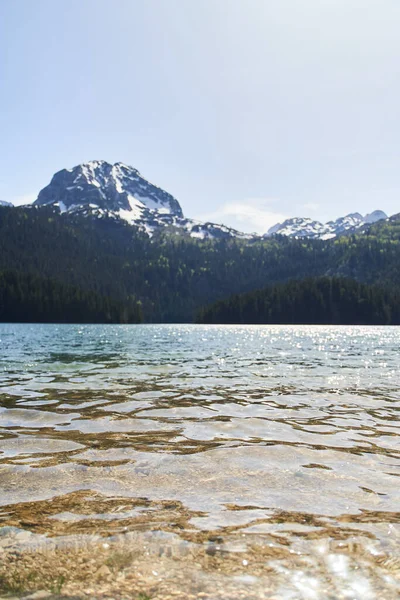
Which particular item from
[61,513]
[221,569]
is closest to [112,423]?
[61,513]

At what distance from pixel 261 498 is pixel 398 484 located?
2853 millimetres

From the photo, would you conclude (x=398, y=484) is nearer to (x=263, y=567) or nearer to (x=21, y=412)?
(x=263, y=567)

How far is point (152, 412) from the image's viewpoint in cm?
1547

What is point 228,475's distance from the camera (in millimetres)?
8805

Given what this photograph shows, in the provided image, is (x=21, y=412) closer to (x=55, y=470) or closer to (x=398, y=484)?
(x=55, y=470)

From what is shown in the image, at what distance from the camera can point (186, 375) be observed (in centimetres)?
2672

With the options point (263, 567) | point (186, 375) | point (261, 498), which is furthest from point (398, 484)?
point (186, 375)

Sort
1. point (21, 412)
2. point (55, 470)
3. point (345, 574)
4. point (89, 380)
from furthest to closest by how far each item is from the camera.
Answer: point (89, 380), point (21, 412), point (55, 470), point (345, 574)

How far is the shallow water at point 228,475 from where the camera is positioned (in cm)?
544

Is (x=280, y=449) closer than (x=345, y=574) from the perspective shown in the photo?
No

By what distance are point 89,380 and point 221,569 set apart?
2080 centimetres

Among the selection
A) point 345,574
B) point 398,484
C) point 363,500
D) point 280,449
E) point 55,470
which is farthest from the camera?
point 280,449

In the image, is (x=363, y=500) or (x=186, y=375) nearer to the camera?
(x=363, y=500)

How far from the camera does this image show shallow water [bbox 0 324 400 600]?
544cm
